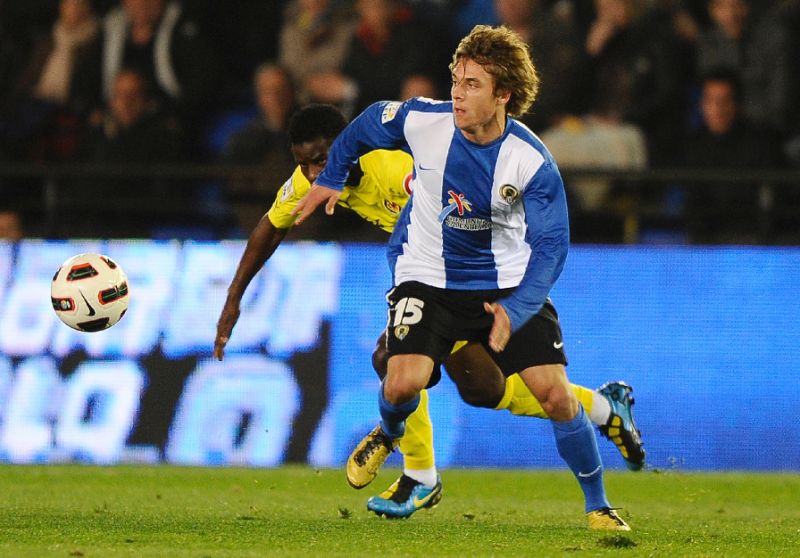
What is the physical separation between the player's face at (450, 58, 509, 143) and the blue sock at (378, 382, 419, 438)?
1.23 meters

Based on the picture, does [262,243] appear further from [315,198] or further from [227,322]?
[315,198]

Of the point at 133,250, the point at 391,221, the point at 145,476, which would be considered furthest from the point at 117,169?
the point at 391,221

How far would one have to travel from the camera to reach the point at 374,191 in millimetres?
7008

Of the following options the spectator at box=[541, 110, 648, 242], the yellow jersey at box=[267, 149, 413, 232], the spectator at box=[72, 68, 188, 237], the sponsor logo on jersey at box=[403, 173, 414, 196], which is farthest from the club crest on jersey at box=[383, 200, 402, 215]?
the spectator at box=[72, 68, 188, 237]

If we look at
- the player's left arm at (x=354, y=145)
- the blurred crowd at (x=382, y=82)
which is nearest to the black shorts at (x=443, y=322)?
the player's left arm at (x=354, y=145)

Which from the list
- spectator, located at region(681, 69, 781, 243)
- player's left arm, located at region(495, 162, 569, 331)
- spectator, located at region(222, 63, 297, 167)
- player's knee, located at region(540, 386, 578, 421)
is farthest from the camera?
spectator, located at region(222, 63, 297, 167)

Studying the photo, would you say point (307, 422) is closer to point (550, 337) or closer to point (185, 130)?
point (185, 130)

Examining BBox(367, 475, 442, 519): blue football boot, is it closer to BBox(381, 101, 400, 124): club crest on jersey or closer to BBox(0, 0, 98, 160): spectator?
BBox(381, 101, 400, 124): club crest on jersey

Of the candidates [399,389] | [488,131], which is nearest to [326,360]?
[399,389]

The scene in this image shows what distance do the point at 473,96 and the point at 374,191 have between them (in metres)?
1.08

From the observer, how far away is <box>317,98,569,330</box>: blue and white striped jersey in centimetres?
599

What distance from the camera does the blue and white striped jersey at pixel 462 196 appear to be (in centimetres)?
599

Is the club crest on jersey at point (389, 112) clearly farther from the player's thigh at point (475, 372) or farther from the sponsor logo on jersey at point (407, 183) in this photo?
the player's thigh at point (475, 372)

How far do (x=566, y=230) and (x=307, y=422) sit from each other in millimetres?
4327
